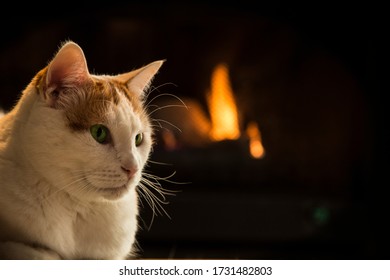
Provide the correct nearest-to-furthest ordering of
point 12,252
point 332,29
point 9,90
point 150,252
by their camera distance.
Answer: point 12,252
point 150,252
point 332,29
point 9,90

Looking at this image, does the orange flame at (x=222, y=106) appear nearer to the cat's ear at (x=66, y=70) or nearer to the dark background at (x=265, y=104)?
the dark background at (x=265, y=104)

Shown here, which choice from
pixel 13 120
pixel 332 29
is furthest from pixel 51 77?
pixel 332 29

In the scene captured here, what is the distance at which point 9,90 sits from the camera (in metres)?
1.73

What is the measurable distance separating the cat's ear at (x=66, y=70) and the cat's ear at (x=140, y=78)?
3.2 inches

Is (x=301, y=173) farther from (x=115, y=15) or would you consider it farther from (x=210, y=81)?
(x=115, y=15)

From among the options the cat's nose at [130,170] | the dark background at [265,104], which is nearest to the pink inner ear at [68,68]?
the cat's nose at [130,170]

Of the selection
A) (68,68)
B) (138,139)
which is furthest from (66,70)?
(138,139)

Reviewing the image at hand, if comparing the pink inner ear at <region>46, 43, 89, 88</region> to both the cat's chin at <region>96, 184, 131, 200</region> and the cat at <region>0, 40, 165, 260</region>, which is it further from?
the cat's chin at <region>96, 184, 131, 200</region>

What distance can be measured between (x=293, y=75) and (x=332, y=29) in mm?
245

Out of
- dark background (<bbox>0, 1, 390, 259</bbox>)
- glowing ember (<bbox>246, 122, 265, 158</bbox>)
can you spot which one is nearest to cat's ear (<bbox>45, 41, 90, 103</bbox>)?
dark background (<bbox>0, 1, 390, 259</bbox>)

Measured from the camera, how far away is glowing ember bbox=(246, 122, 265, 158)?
165cm

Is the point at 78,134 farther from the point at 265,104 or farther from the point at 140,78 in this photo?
the point at 265,104

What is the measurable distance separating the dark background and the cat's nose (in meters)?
0.79

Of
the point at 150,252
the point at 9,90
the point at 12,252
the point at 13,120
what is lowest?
the point at 12,252
